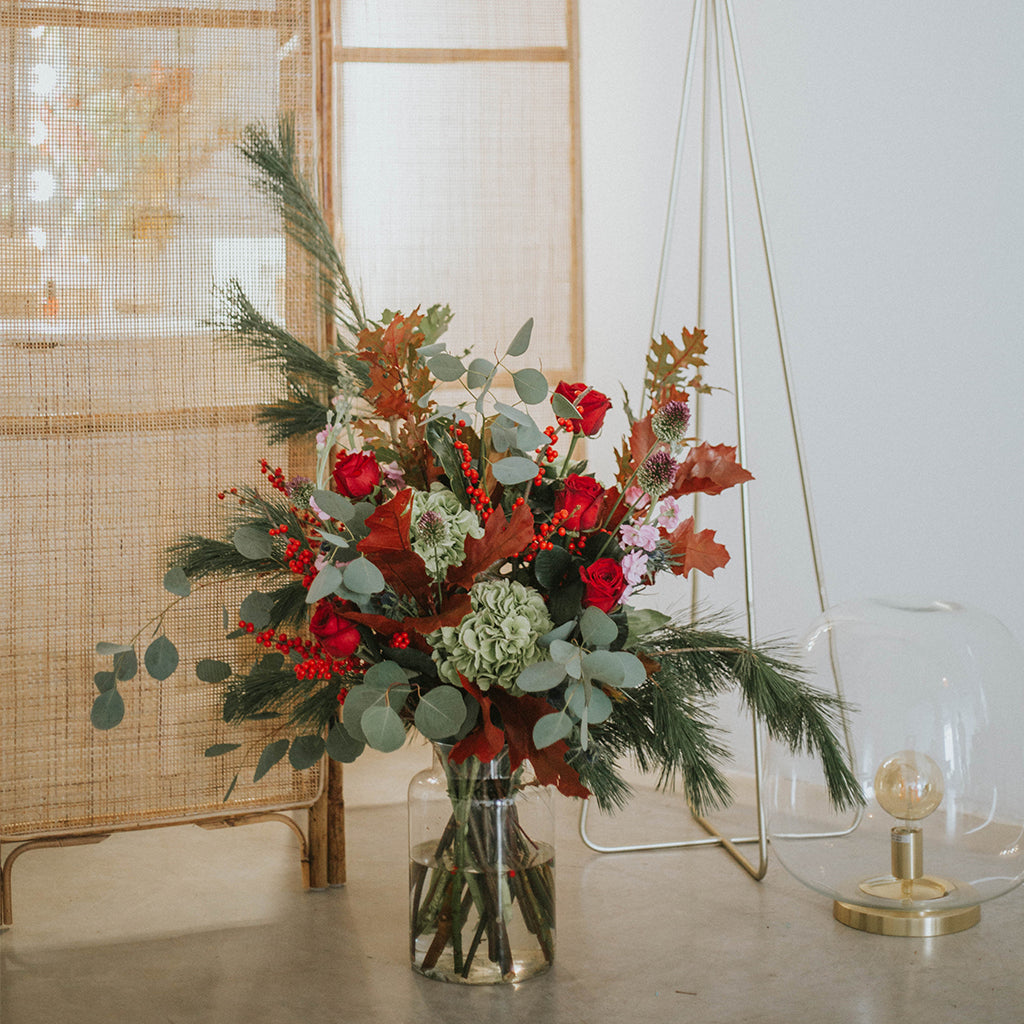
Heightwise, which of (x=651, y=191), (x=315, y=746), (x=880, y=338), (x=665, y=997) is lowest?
(x=665, y=997)

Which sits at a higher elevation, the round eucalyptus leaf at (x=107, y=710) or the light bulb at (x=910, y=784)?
the round eucalyptus leaf at (x=107, y=710)

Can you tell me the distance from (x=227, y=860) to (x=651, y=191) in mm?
1496

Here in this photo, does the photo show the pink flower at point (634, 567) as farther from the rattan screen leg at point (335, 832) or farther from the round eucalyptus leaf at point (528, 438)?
the rattan screen leg at point (335, 832)

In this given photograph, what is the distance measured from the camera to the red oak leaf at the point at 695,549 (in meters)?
1.11

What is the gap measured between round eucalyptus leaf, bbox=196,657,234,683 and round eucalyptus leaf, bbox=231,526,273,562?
10.0 inches

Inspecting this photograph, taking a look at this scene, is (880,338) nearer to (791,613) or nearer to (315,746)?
(791,613)

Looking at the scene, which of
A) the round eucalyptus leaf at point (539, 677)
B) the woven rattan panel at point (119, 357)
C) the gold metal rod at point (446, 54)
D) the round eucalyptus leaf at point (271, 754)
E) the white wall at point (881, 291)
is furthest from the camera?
the gold metal rod at point (446, 54)

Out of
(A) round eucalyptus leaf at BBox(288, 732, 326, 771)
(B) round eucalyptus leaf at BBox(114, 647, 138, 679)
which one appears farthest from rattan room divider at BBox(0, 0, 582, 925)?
(A) round eucalyptus leaf at BBox(288, 732, 326, 771)

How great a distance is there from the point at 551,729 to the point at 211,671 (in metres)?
0.54

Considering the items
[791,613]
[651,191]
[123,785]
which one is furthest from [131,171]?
[791,613]

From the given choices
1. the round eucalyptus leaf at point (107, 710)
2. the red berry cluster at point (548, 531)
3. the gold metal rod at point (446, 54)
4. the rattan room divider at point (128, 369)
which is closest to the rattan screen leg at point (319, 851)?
the rattan room divider at point (128, 369)

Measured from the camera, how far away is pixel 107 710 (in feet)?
4.28

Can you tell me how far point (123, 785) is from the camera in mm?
1559

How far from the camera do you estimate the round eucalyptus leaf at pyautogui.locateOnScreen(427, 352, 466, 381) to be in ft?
3.55
